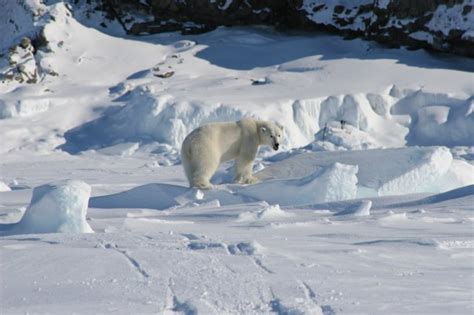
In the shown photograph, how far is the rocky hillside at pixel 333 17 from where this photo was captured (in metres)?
19.4

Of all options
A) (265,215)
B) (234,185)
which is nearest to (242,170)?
(234,185)

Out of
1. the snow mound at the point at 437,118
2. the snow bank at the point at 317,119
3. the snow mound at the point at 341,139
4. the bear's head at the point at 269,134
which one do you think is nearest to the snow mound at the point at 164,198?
the bear's head at the point at 269,134

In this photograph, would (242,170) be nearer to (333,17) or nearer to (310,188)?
(310,188)

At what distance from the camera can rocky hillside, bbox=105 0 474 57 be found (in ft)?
63.7

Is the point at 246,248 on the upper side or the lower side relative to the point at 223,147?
upper

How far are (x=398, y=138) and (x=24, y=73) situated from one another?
9.72 m

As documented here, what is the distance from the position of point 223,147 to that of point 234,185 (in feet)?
2.06

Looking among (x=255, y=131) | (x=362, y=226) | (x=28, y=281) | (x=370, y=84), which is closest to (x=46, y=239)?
(x=28, y=281)

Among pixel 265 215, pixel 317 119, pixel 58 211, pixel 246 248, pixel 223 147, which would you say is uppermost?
pixel 246 248

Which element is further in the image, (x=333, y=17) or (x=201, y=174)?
(x=333, y=17)

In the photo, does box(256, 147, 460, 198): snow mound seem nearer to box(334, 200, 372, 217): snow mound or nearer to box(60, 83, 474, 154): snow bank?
box(334, 200, 372, 217): snow mound

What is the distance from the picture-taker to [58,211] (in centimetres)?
451

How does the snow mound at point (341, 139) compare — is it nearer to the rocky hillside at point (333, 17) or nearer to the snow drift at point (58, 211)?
the rocky hillside at point (333, 17)

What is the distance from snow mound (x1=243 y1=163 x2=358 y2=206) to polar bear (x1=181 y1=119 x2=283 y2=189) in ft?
2.25
